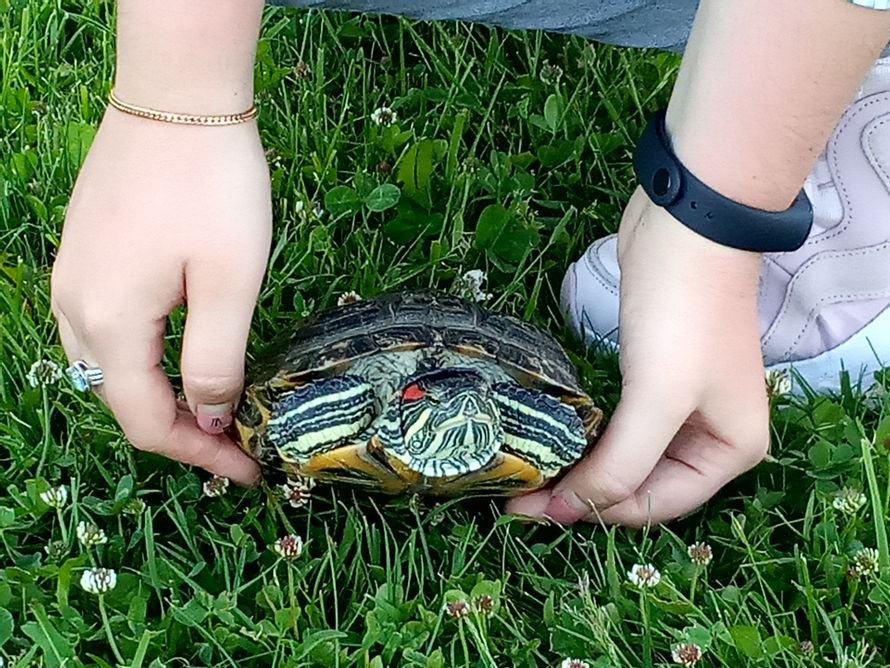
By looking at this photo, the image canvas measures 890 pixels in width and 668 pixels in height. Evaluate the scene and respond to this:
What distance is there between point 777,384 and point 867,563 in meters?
0.29

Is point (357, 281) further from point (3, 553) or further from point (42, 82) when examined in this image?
point (42, 82)

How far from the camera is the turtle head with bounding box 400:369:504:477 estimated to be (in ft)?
3.47

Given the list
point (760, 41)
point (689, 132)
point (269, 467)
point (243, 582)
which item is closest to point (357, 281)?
point (269, 467)

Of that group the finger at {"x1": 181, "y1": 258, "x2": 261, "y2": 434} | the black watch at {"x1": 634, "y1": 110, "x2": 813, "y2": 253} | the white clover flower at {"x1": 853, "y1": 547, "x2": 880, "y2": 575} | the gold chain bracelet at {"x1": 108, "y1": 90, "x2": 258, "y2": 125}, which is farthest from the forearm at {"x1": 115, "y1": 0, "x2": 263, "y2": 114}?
the white clover flower at {"x1": 853, "y1": 547, "x2": 880, "y2": 575}

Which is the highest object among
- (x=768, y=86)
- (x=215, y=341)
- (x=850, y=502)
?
(x=768, y=86)

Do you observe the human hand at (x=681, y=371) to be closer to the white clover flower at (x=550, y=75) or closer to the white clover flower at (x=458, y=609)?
the white clover flower at (x=458, y=609)

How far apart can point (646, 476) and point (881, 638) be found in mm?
261

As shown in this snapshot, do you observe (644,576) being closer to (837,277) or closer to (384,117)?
(837,277)

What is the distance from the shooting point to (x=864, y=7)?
2.93ft

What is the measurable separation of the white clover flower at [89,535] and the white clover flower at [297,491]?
0.18 meters

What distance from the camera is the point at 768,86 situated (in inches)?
36.5

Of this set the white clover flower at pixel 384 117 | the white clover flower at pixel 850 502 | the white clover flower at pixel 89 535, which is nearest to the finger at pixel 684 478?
the white clover flower at pixel 850 502

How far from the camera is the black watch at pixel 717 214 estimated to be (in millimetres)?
994

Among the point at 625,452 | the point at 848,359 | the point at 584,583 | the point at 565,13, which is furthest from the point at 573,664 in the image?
the point at 565,13
